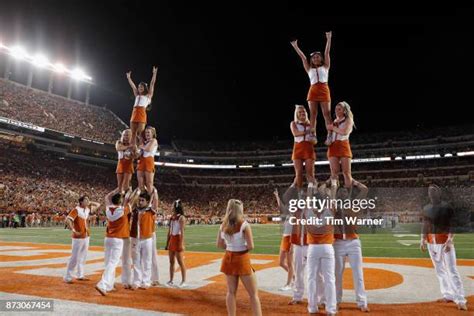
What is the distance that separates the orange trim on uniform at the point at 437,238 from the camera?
22.5 ft

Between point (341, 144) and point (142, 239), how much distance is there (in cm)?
498

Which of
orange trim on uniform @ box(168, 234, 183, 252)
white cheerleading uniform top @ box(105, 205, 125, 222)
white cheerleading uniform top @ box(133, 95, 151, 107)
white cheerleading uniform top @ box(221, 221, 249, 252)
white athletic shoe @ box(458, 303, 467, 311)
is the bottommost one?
white athletic shoe @ box(458, 303, 467, 311)

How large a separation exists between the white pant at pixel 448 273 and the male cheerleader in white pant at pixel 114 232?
6323 millimetres

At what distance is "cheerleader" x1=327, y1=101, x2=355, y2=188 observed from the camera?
6543mm

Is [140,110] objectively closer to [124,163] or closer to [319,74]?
[124,163]

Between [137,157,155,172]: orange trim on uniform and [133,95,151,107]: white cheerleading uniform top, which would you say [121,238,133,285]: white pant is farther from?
[133,95,151,107]: white cheerleading uniform top

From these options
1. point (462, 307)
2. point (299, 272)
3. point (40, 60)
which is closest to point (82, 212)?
point (299, 272)

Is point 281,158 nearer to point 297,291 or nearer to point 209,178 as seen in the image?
point 209,178

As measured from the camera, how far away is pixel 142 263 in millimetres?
8398

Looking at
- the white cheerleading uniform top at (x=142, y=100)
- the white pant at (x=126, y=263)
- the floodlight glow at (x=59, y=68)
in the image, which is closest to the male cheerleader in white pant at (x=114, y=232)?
the white pant at (x=126, y=263)

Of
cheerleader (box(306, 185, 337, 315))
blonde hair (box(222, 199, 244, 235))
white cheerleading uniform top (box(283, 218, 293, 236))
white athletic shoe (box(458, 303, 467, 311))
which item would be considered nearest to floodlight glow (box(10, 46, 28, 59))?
white cheerleading uniform top (box(283, 218, 293, 236))

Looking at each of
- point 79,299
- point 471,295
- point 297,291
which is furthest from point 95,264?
point 471,295

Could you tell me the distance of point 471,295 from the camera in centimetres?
734

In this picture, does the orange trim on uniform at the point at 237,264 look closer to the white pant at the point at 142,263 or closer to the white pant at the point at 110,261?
the white pant at the point at 110,261
